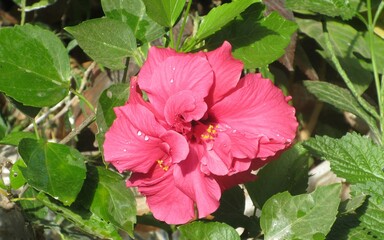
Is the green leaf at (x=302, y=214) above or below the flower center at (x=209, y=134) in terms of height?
below

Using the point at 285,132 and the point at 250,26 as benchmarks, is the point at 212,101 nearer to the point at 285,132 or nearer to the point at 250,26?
the point at 285,132

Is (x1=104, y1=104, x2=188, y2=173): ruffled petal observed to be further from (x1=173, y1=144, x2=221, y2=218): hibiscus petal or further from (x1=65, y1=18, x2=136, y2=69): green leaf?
(x1=65, y1=18, x2=136, y2=69): green leaf

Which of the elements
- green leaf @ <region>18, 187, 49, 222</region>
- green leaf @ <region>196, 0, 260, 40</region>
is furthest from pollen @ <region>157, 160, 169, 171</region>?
green leaf @ <region>18, 187, 49, 222</region>

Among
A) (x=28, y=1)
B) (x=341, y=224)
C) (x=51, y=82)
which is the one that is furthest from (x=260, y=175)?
(x=28, y=1)

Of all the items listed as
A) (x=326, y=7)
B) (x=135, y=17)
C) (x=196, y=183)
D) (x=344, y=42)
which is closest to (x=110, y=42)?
(x=135, y=17)

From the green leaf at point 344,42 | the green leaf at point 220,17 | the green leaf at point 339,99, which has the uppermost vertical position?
the green leaf at point 220,17

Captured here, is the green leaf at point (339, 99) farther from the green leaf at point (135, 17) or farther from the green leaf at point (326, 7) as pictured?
the green leaf at point (135, 17)

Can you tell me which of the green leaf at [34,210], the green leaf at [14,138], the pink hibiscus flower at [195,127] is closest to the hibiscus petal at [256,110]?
the pink hibiscus flower at [195,127]
